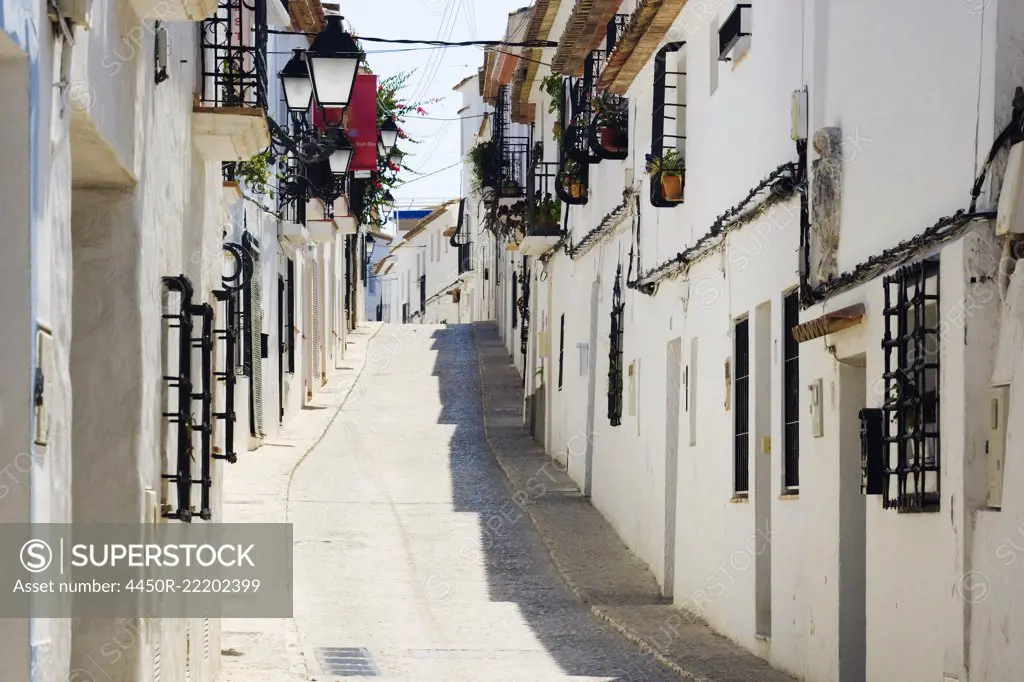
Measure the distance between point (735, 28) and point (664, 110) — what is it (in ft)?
10.1

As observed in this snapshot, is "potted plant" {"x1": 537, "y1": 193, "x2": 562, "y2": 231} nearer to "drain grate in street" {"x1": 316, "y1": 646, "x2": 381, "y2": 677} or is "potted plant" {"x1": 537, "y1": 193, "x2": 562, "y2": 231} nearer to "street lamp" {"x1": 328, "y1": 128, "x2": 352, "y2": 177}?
"street lamp" {"x1": 328, "y1": 128, "x2": 352, "y2": 177}

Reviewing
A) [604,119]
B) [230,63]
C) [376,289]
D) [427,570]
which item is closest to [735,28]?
[230,63]

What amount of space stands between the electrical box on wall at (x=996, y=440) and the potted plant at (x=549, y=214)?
16416 mm

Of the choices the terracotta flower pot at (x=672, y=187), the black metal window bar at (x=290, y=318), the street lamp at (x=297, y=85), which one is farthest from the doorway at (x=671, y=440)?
the black metal window bar at (x=290, y=318)

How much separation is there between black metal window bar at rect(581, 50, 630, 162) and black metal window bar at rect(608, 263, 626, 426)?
4.26 ft

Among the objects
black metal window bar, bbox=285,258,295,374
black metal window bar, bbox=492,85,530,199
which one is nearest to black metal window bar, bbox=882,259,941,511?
black metal window bar, bbox=492,85,530,199

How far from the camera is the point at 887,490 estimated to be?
27.0 ft

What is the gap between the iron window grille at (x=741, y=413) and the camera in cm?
1208

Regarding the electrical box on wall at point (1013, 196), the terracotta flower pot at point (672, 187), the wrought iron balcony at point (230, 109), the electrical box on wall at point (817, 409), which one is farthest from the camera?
the terracotta flower pot at point (672, 187)

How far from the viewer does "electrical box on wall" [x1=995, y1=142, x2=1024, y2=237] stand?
21.1 ft

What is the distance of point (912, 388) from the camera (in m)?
7.82

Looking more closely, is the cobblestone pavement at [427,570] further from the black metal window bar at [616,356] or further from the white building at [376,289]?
the white building at [376,289]

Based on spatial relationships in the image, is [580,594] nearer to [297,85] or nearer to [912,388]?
Answer: [297,85]

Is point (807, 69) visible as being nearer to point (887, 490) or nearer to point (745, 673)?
point (887, 490)
